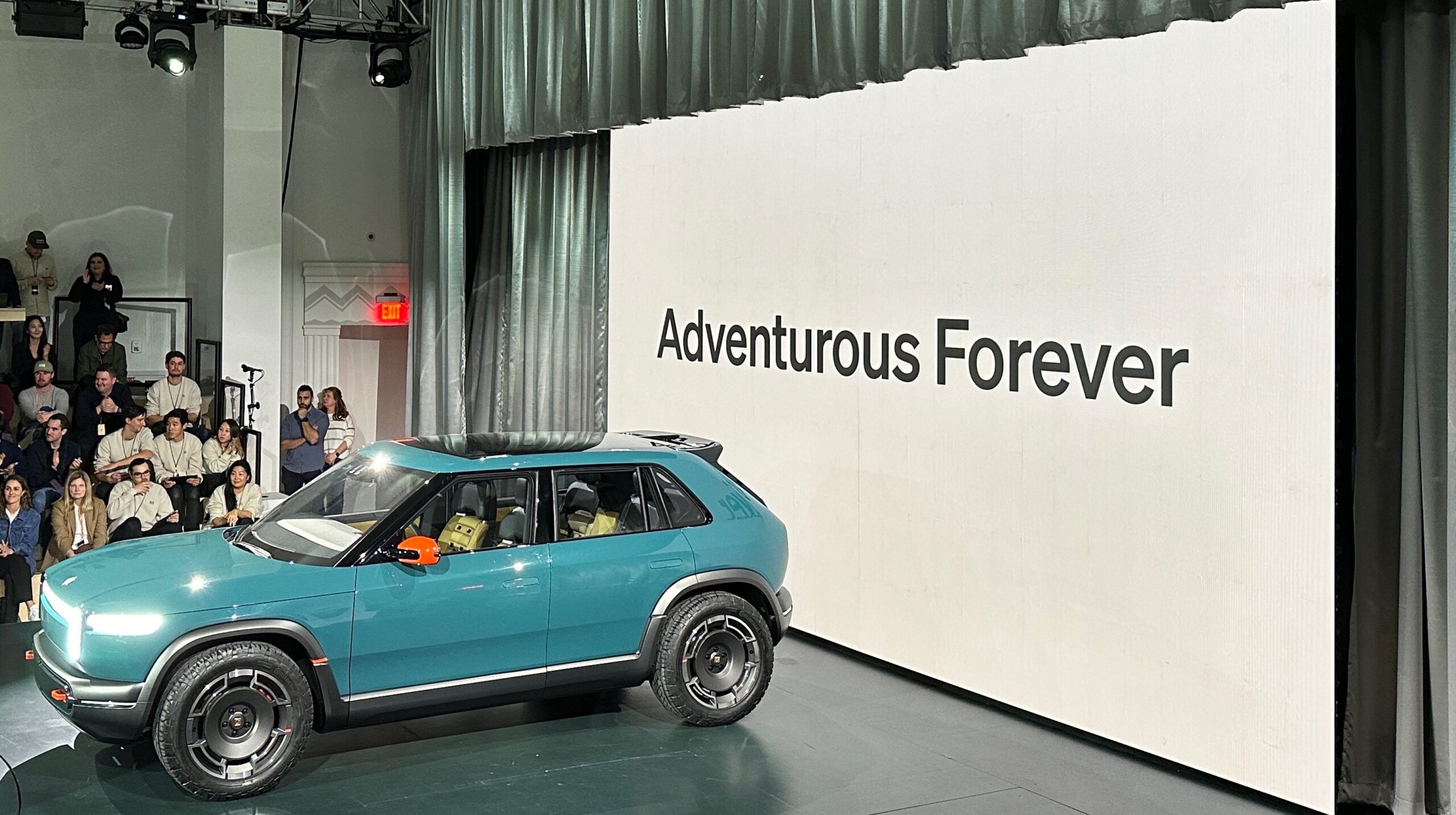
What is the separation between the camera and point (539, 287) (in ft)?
38.2

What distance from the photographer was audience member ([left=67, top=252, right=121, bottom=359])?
13.2 m

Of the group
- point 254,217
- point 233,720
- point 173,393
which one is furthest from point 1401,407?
point 254,217

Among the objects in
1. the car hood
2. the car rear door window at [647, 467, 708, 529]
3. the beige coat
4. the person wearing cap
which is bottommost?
the beige coat

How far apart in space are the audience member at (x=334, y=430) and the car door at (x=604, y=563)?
7.59 m

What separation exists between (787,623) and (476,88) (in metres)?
6.76

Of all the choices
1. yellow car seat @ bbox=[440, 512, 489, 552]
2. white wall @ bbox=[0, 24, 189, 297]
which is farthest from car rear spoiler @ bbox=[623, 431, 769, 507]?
white wall @ bbox=[0, 24, 189, 297]

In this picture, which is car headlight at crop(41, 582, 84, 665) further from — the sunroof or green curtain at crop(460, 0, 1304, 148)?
green curtain at crop(460, 0, 1304, 148)

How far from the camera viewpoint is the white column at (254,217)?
1310cm

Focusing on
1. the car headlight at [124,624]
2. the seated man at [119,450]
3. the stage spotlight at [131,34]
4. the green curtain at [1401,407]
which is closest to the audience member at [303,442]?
the seated man at [119,450]

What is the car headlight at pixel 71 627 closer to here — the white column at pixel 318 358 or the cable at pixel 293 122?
the white column at pixel 318 358

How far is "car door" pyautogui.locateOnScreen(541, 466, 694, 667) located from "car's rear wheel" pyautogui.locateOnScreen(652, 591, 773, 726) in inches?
7.5

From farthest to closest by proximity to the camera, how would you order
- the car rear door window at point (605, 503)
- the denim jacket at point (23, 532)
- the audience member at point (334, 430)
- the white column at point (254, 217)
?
the audience member at point (334, 430) → the white column at point (254, 217) → the denim jacket at point (23, 532) → the car rear door window at point (605, 503)

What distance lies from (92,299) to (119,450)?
2721 millimetres

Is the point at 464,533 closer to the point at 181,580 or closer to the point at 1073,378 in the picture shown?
the point at 181,580
